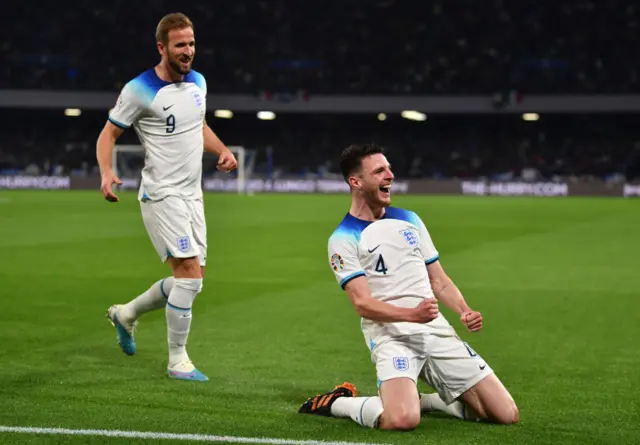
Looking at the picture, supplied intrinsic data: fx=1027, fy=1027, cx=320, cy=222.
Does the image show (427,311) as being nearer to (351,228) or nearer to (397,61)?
(351,228)

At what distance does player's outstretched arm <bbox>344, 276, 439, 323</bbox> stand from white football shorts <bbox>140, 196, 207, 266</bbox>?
65.0 inches

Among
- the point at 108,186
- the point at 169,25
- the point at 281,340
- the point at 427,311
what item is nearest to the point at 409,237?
the point at 427,311

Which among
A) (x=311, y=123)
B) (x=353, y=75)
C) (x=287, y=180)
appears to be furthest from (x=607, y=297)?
(x=311, y=123)

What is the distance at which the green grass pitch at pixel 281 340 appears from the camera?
5465 mm

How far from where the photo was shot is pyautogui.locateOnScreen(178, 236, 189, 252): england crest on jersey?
6.83 m

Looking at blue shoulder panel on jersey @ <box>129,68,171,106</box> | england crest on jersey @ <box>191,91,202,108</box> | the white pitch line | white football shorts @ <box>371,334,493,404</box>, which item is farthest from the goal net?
the white pitch line

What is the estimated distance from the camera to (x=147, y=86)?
6.93 m

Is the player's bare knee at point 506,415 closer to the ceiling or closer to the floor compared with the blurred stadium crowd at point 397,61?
closer to the floor

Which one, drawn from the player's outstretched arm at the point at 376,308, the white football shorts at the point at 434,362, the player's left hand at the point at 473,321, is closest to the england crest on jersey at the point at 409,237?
the player's outstretched arm at the point at 376,308

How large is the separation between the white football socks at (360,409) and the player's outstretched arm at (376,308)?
441mm

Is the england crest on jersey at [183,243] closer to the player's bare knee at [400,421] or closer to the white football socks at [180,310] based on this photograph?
the white football socks at [180,310]

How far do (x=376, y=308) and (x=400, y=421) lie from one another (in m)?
0.61

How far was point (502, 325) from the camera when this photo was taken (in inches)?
372

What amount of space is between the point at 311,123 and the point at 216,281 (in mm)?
44878
